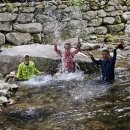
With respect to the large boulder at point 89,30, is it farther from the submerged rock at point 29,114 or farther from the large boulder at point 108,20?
the submerged rock at point 29,114

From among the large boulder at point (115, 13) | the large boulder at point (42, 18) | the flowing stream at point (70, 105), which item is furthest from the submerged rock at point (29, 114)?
the large boulder at point (115, 13)

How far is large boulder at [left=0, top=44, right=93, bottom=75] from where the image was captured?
36.9 ft

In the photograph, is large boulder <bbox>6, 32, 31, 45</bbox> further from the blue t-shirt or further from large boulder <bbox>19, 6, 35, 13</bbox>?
the blue t-shirt

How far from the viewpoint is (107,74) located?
393 inches

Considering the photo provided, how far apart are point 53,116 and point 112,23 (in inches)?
443

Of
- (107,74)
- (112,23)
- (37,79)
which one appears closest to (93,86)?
(107,74)

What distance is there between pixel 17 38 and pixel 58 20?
2178mm

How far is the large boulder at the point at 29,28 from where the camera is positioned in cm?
1577

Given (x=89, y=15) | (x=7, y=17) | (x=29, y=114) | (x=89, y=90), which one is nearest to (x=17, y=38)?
(x=7, y=17)

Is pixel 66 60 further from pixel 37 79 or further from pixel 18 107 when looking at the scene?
pixel 18 107

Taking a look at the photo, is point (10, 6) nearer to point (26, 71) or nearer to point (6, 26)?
point (6, 26)

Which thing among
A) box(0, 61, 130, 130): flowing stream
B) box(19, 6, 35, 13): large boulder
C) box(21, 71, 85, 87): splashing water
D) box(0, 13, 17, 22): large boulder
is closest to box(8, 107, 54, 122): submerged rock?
box(0, 61, 130, 130): flowing stream

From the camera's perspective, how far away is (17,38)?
15523 mm

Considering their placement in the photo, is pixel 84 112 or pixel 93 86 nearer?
pixel 84 112
